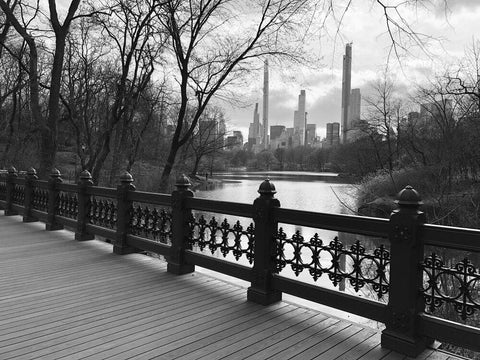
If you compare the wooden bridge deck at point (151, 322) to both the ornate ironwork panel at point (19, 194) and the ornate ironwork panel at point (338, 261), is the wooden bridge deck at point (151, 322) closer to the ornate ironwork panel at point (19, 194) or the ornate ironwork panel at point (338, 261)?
the ornate ironwork panel at point (338, 261)

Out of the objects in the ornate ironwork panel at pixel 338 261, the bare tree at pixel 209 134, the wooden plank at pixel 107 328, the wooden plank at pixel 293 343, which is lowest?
the wooden plank at pixel 107 328

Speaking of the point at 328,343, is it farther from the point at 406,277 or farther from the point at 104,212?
the point at 104,212

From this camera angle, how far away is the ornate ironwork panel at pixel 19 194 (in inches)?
484

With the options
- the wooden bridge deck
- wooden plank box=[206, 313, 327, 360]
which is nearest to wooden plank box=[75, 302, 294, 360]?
the wooden bridge deck

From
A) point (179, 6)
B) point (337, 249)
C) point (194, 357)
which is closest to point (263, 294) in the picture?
point (337, 249)

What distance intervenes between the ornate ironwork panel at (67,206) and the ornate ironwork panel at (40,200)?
968mm

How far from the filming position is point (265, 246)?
4781 millimetres

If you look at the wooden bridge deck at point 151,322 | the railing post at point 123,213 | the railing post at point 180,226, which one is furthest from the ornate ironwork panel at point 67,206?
the railing post at point 180,226

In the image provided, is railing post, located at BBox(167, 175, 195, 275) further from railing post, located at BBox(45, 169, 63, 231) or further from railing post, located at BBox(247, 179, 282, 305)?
railing post, located at BBox(45, 169, 63, 231)

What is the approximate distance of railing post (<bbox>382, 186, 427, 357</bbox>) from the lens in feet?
11.5

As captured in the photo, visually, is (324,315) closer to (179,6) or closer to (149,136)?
(179,6)

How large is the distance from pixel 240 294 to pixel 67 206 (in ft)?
19.3

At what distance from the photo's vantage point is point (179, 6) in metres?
18.5

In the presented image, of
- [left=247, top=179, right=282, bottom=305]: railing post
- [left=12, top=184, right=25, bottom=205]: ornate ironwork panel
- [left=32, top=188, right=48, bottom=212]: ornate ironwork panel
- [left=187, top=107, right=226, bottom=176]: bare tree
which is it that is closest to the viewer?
[left=247, top=179, right=282, bottom=305]: railing post
